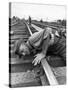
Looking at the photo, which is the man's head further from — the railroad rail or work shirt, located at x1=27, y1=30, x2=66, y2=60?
the railroad rail

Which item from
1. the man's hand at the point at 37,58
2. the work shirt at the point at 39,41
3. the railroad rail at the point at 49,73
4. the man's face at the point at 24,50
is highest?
the work shirt at the point at 39,41

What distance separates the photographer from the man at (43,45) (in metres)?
2.06

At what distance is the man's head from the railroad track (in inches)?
1.9

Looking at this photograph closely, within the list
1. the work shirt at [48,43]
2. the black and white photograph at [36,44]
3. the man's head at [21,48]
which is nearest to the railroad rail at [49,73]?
the black and white photograph at [36,44]

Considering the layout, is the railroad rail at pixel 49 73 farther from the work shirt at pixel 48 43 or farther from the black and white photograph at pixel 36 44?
the work shirt at pixel 48 43

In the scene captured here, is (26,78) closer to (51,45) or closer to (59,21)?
(51,45)

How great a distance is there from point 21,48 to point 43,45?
28 centimetres

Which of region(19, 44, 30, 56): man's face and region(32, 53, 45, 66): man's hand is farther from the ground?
region(19, 44, 30, 56): man's face

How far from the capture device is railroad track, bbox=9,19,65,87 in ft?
6.60

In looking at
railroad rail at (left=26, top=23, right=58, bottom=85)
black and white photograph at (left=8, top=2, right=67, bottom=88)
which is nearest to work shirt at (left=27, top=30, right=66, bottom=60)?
black and white photograph at (left=8, top=2, right=67, bottom=88)

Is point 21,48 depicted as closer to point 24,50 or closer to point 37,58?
point 24,50

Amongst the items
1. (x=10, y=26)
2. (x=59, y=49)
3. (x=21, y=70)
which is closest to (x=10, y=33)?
(x=10, y=26)

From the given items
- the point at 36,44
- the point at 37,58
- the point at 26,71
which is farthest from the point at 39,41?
the point at 26,71

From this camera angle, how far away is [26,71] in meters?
2.05
